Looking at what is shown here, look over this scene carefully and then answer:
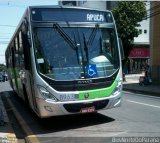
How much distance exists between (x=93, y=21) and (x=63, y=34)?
990 millimetres

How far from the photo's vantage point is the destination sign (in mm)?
10172

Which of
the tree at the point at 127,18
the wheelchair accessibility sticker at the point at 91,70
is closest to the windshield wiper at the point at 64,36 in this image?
the wheelchair accessibility sticker at the point at 91,70

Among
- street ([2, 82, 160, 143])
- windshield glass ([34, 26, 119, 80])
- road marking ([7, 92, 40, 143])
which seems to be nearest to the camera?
road marking ([7, 92, 40, 143])

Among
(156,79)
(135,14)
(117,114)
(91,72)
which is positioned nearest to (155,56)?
(156,79)

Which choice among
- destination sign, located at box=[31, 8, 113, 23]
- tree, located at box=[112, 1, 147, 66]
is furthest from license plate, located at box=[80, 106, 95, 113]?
tree, located at box=[112, 1, 147, 66]

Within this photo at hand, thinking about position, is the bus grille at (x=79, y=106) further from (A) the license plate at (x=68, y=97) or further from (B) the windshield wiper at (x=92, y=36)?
(B) the windshield wiper at (x=92, y=36)

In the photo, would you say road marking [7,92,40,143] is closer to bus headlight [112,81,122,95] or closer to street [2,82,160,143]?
street [2,82,160,143]

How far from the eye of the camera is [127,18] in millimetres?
44938

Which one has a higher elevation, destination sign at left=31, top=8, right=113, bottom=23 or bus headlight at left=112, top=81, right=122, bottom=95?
destination sign at left=31, top=8, right=113, bottom=23

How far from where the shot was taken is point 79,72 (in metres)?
10.0

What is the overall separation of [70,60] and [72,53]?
0.21 meters

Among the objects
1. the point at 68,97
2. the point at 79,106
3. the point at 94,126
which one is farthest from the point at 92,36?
the point at 94,126

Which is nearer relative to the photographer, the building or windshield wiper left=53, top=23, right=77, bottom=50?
windshield wiper left=53, top=23, right=77, bottom=50

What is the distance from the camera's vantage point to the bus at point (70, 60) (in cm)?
978
